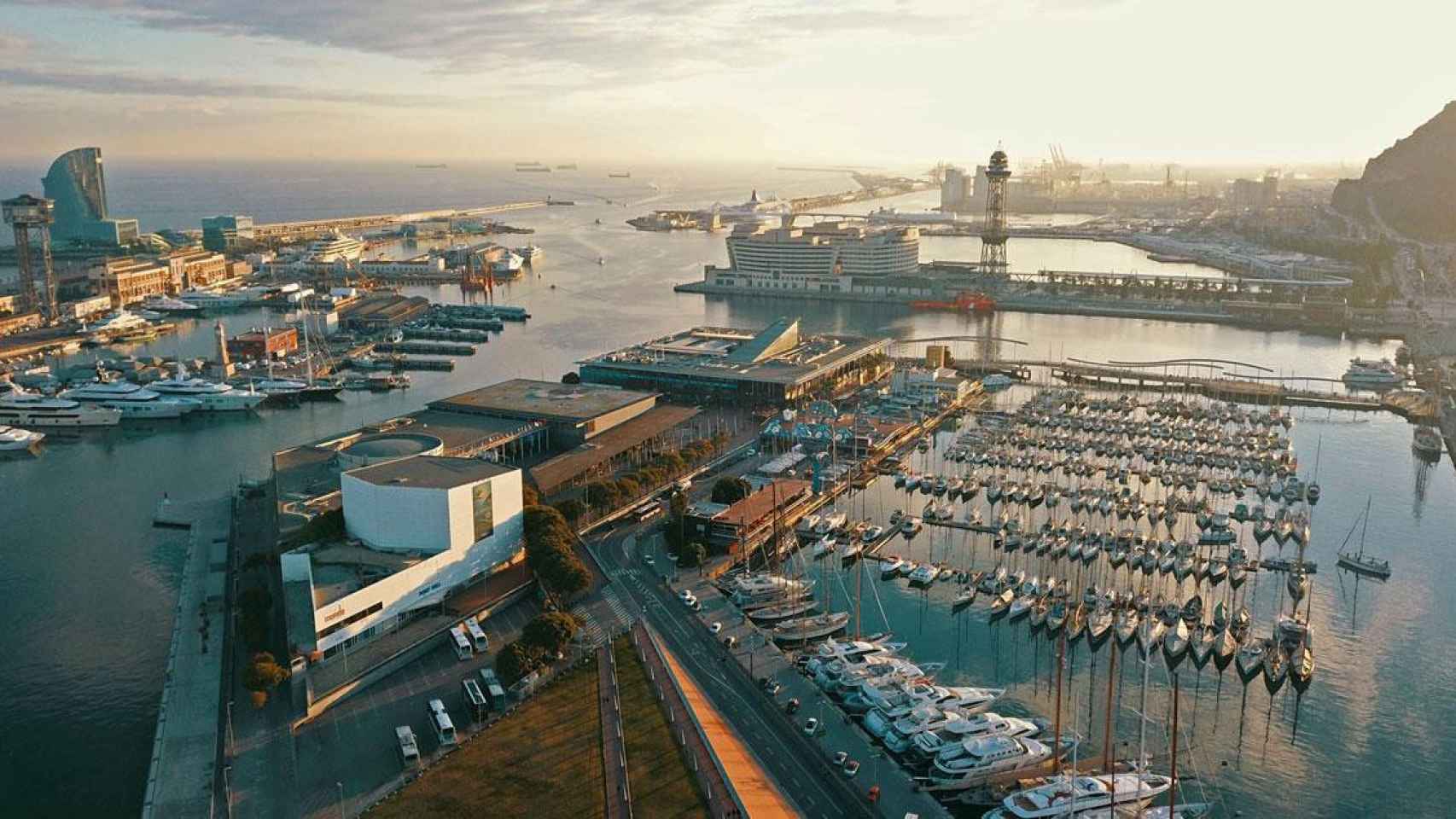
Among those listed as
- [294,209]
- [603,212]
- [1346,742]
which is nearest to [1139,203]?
[603,212]

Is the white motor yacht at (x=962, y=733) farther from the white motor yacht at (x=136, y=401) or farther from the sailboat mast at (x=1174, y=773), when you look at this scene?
the white motor yacht at (x=136, y=401)

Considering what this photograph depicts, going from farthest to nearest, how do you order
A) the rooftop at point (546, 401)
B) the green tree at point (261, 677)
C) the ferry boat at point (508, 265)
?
the ferry boat at point (508, 265) < the rooftop at point (546, 401) < the green tree at point (261, 677)

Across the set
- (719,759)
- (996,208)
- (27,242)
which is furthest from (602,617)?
(996,208)

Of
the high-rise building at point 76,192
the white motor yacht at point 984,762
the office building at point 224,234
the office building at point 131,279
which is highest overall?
the high-rise building at point 76,192

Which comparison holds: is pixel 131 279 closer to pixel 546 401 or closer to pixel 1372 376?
pixel 546 401

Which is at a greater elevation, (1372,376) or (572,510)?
(1372,376)

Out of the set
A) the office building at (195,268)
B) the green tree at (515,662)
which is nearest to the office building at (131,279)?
the office building at (195,268)

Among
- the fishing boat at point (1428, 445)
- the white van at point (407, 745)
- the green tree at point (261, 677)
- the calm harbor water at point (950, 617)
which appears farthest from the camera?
the fishing boat at point (1428, 445)
